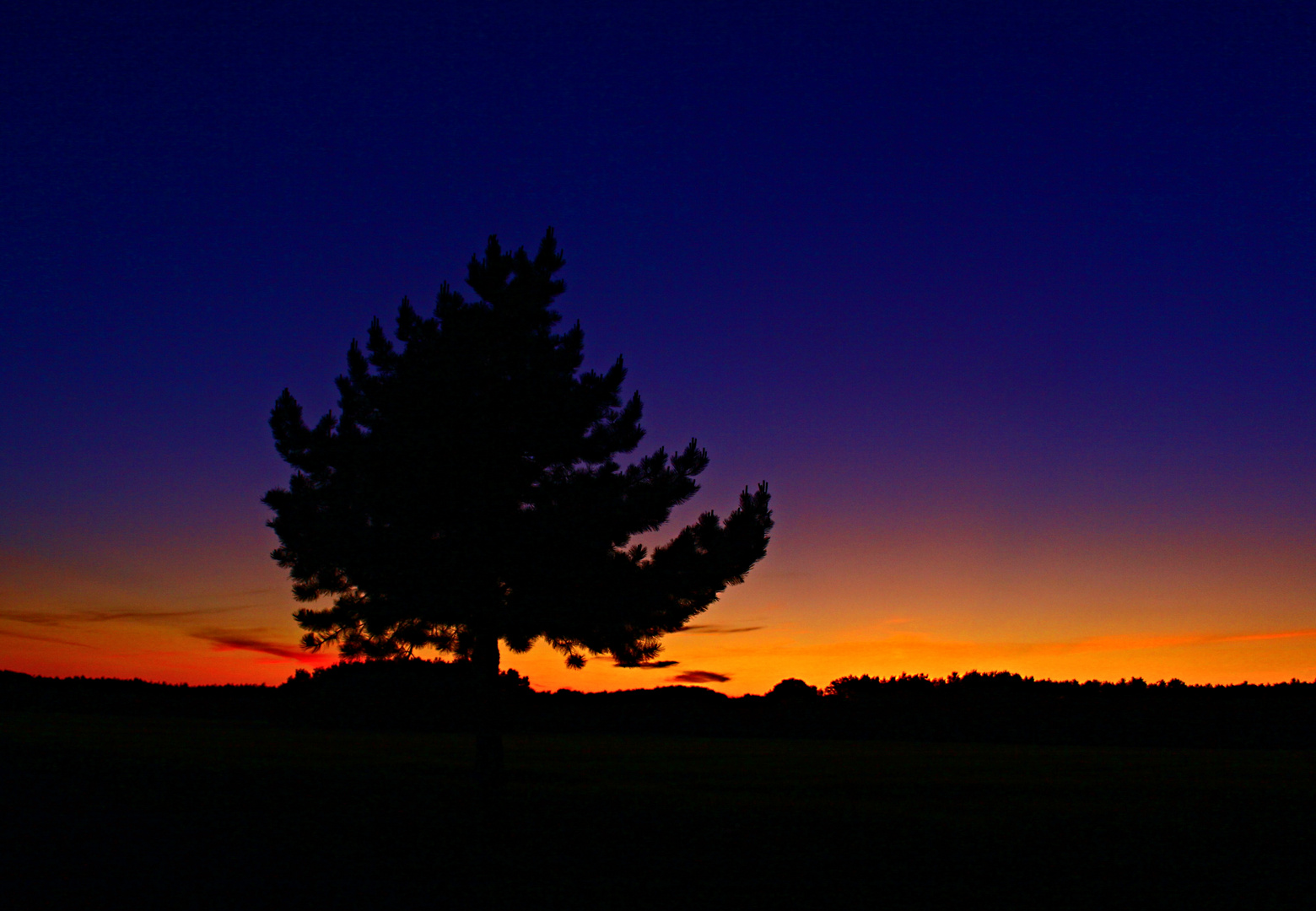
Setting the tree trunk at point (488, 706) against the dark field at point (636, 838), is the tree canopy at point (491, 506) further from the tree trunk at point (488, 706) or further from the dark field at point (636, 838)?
the dark field at point (636, 838)

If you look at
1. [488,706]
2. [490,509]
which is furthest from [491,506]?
[488,706]

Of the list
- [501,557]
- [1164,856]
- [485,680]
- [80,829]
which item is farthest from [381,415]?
[1164,856]

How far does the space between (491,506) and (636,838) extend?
30.8ft

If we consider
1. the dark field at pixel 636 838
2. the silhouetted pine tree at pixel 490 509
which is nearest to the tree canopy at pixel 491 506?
the silhouetted pine tree at pixel 490 509

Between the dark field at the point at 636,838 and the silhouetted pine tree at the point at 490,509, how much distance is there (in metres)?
3.66

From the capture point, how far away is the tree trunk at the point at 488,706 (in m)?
21.5

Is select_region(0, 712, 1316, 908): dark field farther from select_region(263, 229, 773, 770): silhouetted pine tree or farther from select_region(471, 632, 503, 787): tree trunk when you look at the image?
select_region(263, 229, 773, 770): silhouetted pine tree

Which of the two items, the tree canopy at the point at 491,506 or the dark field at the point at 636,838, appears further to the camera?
the tree canopy at the point at 491,506

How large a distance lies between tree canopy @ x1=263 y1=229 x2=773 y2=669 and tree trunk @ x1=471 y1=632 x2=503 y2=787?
0.76 feet

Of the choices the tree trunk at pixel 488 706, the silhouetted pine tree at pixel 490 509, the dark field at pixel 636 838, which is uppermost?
the silhouetted pine tree at pixel 490 509

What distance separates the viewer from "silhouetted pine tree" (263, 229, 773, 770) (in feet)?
69.2

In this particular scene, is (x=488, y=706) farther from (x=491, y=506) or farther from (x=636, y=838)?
(x=636, y=838)

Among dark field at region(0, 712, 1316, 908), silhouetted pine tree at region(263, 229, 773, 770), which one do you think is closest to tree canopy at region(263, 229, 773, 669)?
Answer: silhouetted pine tree at region(263, 229, 773, 770)

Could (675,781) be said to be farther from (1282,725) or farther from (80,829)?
(1282,725)
